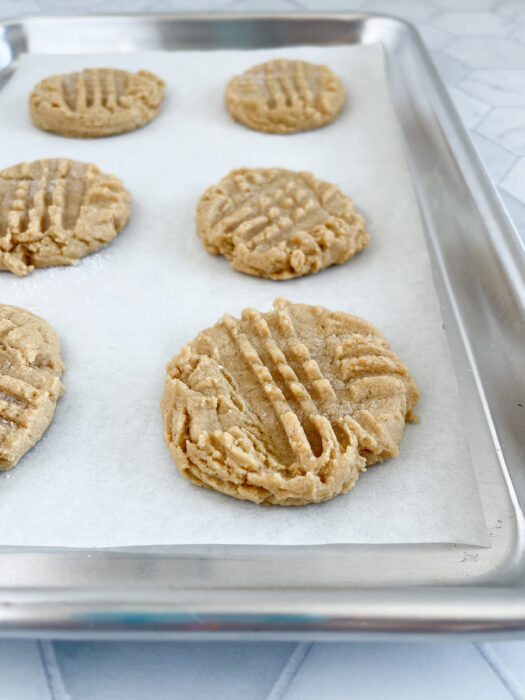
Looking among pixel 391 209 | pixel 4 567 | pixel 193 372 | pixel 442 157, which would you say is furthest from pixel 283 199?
pixel 4 567

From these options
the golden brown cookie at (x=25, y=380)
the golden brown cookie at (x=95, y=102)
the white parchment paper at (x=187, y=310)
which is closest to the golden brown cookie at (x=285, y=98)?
the white parchment paper at (x=187, y=310)

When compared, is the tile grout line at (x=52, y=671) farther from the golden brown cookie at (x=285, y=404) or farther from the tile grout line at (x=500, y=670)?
the tile grout line at (x=500, y=670)

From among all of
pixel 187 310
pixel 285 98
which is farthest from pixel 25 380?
pixel 285 98

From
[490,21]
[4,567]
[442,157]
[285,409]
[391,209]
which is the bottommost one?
[4,567]

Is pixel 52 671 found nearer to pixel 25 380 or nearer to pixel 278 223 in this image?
pixel 25 380

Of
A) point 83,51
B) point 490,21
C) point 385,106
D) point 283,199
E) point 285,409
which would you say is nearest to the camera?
point 285,409

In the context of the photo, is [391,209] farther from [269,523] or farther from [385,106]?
[269,523]

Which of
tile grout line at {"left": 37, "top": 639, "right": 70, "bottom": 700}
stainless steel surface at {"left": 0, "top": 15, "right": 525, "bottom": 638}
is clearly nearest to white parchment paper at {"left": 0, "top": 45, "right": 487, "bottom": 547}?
stainless steel surface at {"left": 0, "top": 15, "right": 525, "bottom": 638}
